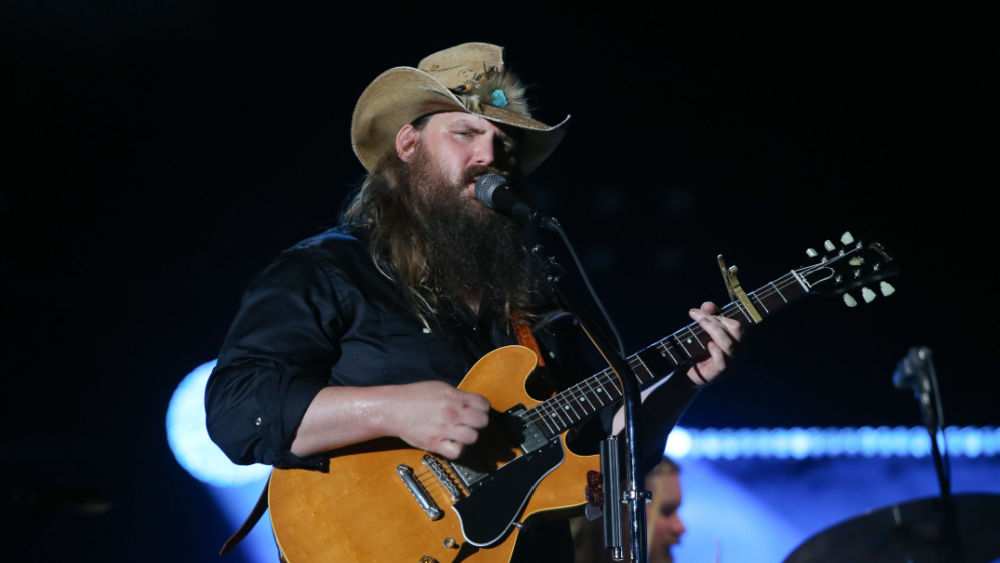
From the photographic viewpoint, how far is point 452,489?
2205mm

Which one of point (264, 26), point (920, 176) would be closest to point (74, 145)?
point (264, 26)

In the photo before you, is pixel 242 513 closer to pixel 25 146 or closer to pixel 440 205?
pixel 25 146

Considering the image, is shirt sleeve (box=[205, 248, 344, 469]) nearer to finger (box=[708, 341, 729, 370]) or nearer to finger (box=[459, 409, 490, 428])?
finger (box=[459, 409, 490, 428])

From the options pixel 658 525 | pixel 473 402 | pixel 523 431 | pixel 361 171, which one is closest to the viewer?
pixel 473 402

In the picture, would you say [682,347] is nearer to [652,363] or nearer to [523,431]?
[652,363]

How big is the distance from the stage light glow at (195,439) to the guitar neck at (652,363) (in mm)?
3121

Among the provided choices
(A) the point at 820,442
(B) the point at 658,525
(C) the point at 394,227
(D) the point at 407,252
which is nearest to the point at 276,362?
(D) the point at 407,252

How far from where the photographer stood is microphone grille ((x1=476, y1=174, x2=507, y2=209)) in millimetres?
2482

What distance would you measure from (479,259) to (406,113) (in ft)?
2.50

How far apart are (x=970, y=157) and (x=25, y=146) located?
6.49m

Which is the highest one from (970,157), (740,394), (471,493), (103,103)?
(970,157)

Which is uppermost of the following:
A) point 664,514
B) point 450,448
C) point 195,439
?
point 450,448

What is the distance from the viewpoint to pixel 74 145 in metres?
4.76

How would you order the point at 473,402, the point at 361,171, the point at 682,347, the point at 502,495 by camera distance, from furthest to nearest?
the point at 361,171
the point at 682,347
the point at 502,495
the point at 473,402
